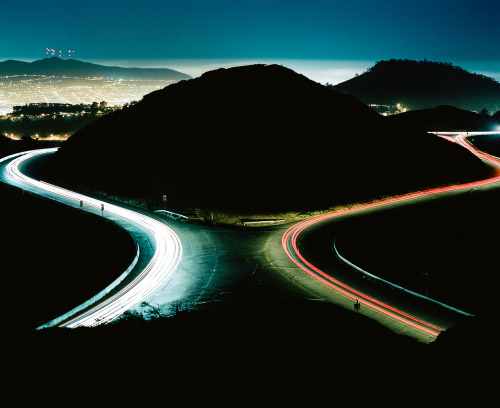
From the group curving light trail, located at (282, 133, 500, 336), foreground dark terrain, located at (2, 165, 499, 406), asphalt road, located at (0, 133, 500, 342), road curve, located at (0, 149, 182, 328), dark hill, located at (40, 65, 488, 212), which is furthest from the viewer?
dark hill, located at (40, 65, 488, 212)

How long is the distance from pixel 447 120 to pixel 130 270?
111797 millimetres

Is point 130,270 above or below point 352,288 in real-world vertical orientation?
below

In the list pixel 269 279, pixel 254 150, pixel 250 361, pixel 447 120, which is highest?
pixel 447 120

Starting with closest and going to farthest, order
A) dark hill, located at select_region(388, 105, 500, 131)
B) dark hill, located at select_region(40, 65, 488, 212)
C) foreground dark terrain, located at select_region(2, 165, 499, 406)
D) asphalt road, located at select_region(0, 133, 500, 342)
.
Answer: foreground dark terrain, located at select_region(2, 165, 499, 406), asphalt road, located at select_region(0, 133, 500, 342), dark hill, located at select_region(40, 65, 488, 212), dark hill, located at select_region(388, 105, 500, 131)

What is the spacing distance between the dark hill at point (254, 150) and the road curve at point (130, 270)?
716cm

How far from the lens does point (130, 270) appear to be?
2259 centimetres

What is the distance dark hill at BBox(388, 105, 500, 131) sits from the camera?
9860 centimetres

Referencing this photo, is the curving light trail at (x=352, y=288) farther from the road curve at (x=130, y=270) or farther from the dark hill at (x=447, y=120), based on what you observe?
the dark hill at (x=447, y=120)

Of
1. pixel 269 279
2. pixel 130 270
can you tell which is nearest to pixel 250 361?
pixel 269 279

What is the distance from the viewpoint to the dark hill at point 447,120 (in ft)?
323

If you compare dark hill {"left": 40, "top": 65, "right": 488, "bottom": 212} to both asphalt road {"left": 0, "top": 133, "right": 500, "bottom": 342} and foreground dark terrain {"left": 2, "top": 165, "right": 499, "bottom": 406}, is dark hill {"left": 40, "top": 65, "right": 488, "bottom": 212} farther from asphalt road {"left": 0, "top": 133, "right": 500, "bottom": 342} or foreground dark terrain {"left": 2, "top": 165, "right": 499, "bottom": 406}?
foreground dark terrain {"left": 2, "top": 165, "right": 499, "bottom": 406}

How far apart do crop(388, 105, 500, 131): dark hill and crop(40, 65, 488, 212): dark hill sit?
40.3m

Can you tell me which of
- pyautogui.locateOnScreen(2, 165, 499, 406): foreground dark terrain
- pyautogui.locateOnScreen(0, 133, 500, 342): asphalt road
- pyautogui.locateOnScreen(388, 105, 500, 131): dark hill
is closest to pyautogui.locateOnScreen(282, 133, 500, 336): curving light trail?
pyautogui.locateOnScreen(0, 133, 500, 342): asphalt road

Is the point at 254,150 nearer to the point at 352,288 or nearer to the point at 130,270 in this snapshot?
the point at 130,270
